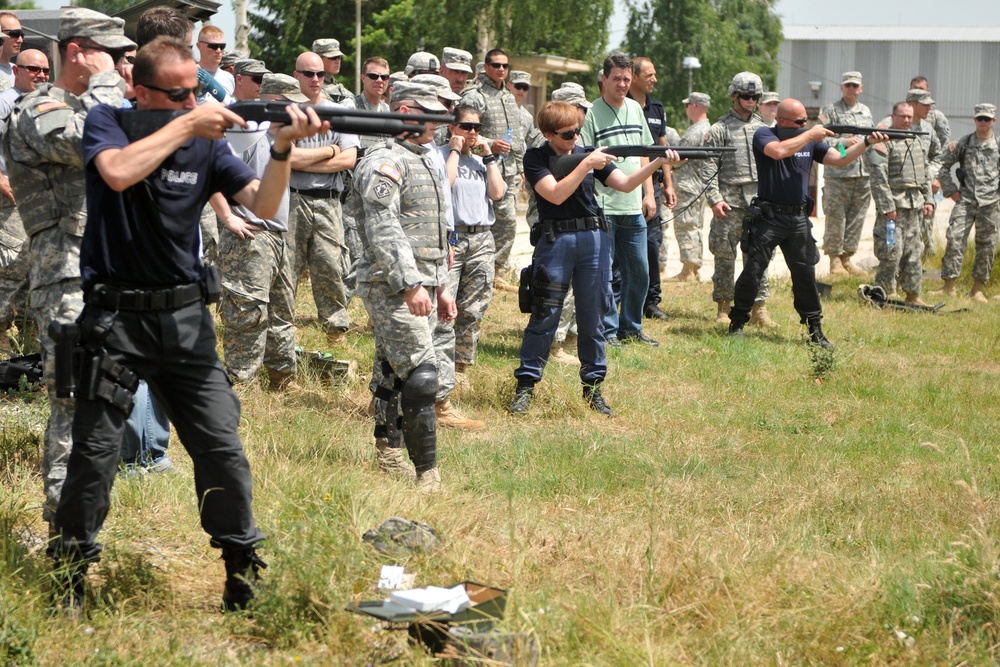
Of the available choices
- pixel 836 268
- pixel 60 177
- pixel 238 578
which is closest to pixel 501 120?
pixel 836 268

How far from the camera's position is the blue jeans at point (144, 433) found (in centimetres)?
559

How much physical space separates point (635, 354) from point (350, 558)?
5.51 m

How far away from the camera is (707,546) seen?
4.73 m

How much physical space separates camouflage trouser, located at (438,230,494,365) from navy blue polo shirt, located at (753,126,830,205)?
327 cm

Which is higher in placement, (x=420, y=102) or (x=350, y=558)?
(x=420, y=102)

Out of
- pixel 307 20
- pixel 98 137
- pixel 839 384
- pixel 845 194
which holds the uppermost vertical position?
pixel 307 20

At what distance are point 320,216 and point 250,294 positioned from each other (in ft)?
4.54

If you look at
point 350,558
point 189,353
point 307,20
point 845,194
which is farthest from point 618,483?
point 307,20

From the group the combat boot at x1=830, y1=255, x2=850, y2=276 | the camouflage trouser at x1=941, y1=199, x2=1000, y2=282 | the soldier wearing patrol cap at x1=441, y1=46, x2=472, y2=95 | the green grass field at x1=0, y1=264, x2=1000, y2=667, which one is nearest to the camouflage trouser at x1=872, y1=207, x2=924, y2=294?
the camouflage trouser at x1=941, y1=199, x2=1000, y2=282

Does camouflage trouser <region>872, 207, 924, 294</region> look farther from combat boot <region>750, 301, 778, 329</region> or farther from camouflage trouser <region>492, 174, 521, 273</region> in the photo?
camouflage trouser <region>492, 174, 521, 273</region>

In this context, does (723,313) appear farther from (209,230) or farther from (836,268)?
(209,230)

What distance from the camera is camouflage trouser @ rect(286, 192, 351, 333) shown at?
332 inches

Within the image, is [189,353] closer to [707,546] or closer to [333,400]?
[707,546]

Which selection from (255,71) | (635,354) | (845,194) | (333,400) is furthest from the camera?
(845,194)
